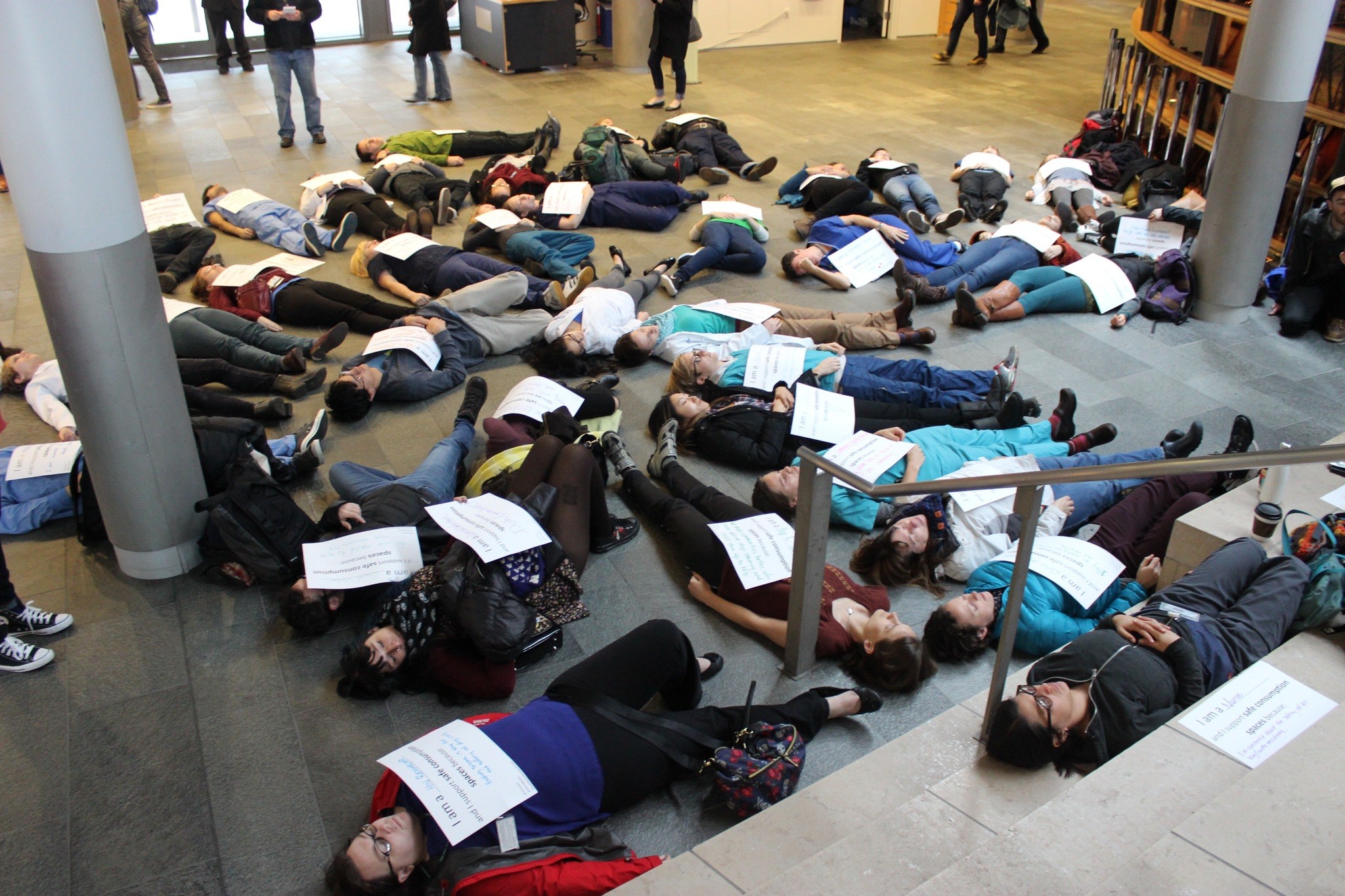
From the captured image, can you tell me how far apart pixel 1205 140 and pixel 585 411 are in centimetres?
602

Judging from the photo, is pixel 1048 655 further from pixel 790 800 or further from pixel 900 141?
pixel 900 141

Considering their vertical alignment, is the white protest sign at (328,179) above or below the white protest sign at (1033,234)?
above

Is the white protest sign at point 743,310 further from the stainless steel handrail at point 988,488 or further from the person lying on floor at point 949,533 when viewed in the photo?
the stainless steel handrail at point 988,488

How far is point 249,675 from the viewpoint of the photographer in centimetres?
361

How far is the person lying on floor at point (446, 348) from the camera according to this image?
520 cm

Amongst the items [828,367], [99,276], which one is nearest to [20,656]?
[99,276]

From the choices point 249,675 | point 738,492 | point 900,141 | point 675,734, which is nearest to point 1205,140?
point 900,141

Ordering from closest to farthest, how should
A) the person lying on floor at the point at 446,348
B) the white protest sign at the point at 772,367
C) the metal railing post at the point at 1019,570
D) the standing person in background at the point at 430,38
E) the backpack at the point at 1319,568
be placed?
the metal railing post at the point at 1019,570
the backpack at the point at 1319,568
the white protest sign at the point at 772,367
the person lying on floor at the point at 446,348
the standing person in background at the point at 430,38

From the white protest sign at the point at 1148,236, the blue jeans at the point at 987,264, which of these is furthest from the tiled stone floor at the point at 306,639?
the white protest sign at the point at 1148,236

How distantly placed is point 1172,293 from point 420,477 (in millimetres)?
4741

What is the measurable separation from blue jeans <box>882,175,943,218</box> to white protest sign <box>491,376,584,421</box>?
3.76 metres

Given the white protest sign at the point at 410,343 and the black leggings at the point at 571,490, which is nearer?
the black leggings at the point at 571,490

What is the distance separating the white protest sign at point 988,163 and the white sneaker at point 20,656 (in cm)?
721

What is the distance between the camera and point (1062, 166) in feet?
26.7
